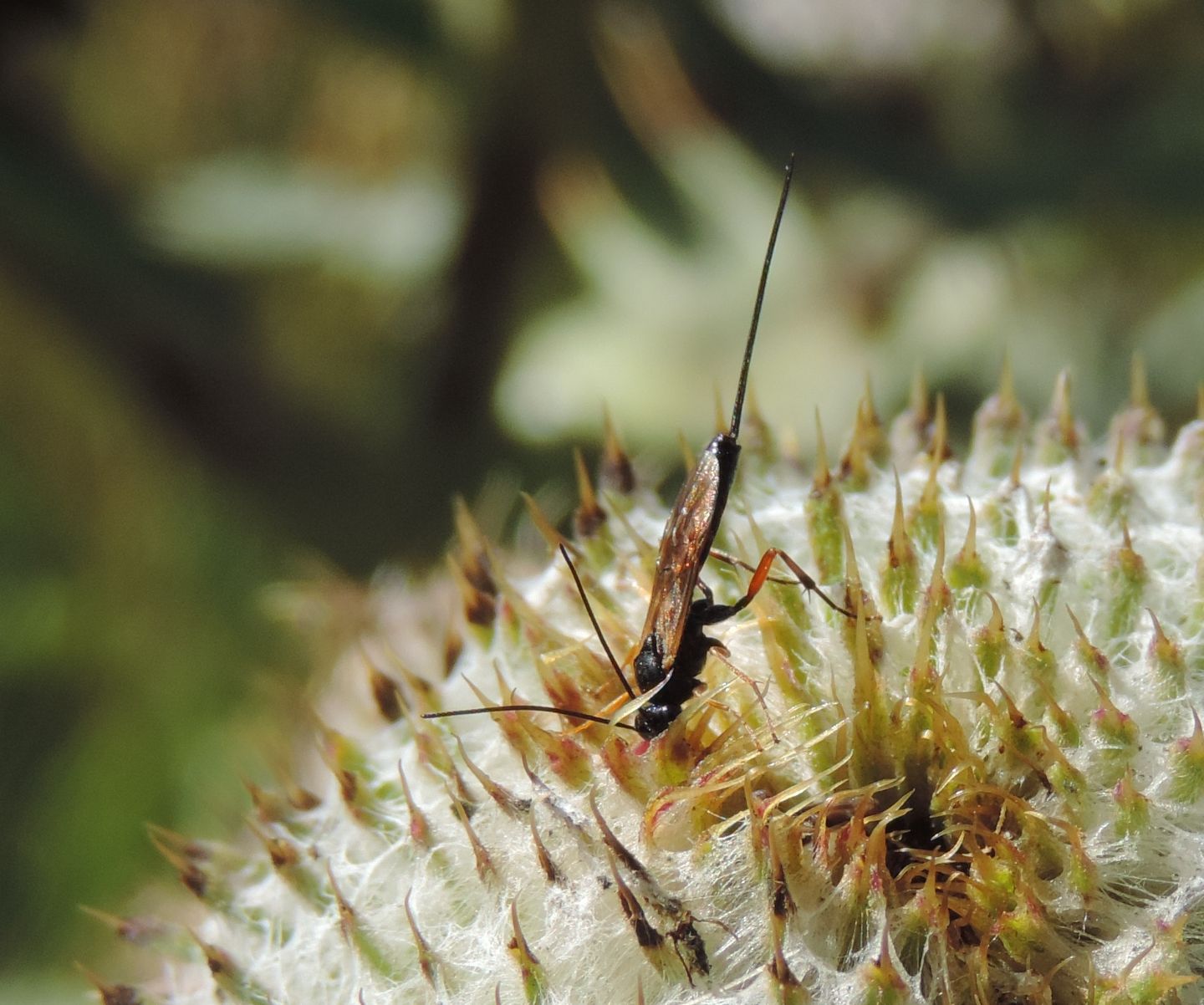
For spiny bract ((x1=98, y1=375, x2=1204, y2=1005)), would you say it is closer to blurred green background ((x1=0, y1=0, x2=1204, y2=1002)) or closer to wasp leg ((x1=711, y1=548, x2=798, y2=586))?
wasp leg ((x1=711, y1=548, x2=798, y2=586))

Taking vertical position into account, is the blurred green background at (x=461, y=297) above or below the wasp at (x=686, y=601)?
above

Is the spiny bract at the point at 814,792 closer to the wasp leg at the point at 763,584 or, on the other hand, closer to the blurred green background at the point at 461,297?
the wasp leg at the point at 763,584

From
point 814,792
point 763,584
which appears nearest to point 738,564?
point 763,584

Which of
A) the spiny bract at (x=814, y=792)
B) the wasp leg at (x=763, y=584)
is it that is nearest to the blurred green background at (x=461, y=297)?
the spiny bract at (x=814, y=792)

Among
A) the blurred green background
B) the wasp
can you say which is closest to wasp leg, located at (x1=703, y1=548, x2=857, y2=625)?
the wasp

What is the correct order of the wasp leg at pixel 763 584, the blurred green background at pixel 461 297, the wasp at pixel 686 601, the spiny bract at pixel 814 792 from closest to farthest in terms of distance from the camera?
the spiny bract at pixel 814 792 < the wasp at pixel 686 601 < the wasp leg at pixel 763 584 < the blurred green background at pixel 461 297
